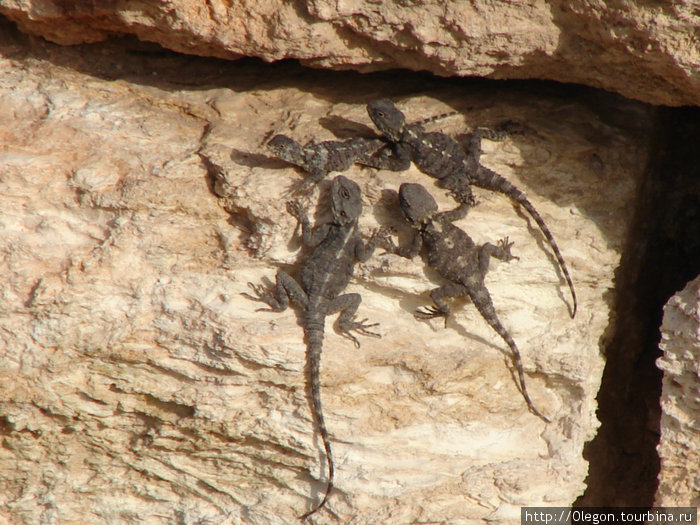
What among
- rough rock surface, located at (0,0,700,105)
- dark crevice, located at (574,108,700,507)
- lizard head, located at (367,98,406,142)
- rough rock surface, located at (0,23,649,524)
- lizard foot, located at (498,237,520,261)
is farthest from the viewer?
dark crevice, located at (574,108,700,507)

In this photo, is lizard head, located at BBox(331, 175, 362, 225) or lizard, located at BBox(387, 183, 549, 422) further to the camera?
lizard head, located at BBox(331, 175, 362, 225)

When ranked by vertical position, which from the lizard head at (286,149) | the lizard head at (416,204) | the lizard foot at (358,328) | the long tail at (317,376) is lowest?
the long tail at (317,376)

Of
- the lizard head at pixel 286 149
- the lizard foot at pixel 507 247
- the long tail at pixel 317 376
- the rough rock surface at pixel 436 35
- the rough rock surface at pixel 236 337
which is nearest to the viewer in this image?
the rough rock surface at pixel 436 35

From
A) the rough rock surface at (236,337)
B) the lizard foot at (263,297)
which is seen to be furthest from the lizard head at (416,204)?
the lizard foot at (263,297)

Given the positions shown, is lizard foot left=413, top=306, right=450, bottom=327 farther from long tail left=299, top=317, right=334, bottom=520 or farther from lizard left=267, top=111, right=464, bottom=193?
lizard left=267, top=111, right=464, bottom=193

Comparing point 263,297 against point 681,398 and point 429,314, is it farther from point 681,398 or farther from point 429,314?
point 681,398

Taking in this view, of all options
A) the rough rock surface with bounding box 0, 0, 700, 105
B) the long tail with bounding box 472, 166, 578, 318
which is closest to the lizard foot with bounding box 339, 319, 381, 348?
the long tail with bounding box 472, 166, 578, 318

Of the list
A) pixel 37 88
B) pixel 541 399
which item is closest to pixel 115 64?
pixel 37 88

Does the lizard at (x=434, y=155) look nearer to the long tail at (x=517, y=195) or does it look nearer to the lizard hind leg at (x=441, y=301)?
the long tail at (x=517, y=195)
